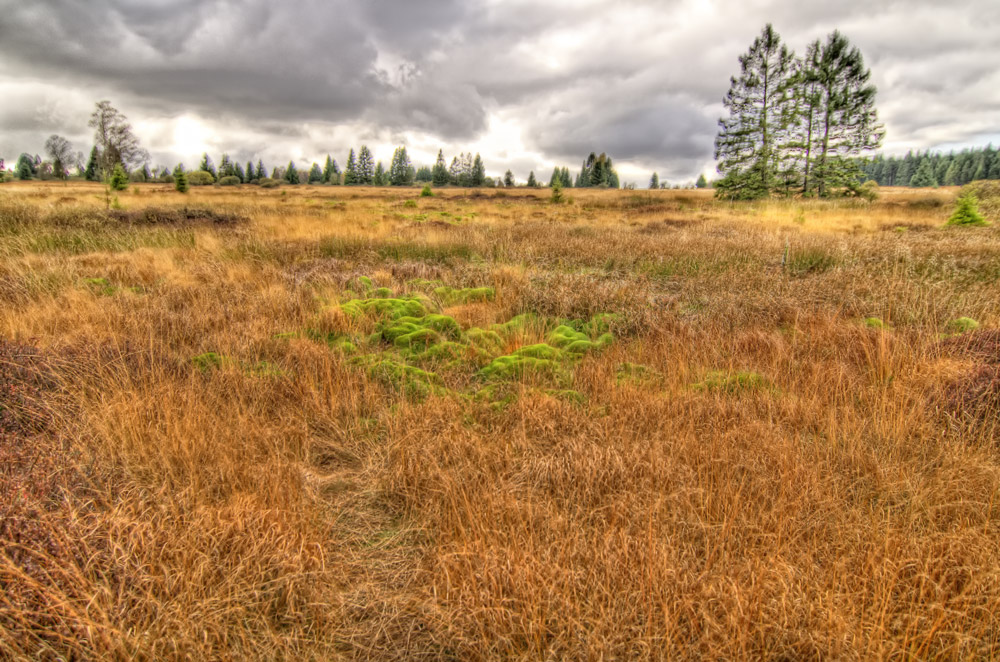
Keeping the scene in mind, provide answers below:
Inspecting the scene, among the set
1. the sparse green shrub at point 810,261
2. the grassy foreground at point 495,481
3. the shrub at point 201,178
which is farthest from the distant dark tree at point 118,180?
the sparse green shrub at point 810,261

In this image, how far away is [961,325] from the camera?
166 inches

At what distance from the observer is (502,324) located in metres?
4.89

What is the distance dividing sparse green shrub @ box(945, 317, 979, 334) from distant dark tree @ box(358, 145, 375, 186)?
8893 centimetres

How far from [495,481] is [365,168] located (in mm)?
92192

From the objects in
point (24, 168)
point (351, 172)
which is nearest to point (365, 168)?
point (351, 172)

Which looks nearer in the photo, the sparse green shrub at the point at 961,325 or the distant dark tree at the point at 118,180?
the sparse green shrub at the point at 961,325

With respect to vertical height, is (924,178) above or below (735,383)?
above

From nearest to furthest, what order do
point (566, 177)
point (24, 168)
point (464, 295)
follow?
point (464, 295) < point (24, 168) < point (566, 177)

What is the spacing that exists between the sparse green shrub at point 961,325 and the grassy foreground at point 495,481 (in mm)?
31

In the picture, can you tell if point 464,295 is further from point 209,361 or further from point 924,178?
point 924,178

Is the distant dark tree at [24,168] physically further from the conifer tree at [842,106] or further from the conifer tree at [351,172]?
the conifer tree at [842,106]

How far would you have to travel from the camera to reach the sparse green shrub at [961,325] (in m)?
4.10

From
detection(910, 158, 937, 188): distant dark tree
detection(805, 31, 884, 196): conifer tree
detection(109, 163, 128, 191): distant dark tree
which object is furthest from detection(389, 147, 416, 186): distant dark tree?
detection(910, 158, 937, 188): distant dark tree

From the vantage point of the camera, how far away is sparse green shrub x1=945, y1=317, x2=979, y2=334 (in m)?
4.10
